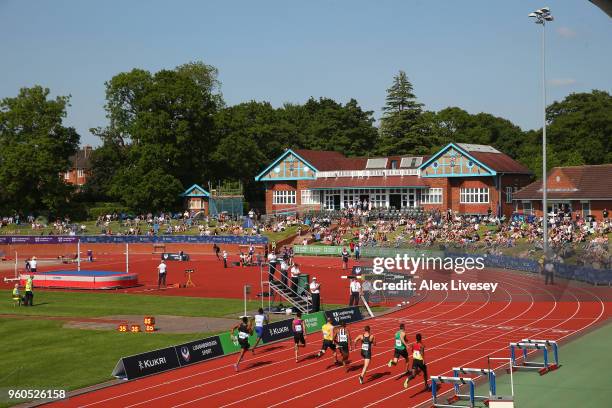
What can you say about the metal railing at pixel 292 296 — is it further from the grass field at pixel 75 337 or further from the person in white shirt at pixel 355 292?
the grass field at pixel 75 337

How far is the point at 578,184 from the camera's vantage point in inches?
2510

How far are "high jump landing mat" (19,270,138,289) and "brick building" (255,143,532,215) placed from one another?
112 feet

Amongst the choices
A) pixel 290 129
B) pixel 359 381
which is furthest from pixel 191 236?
pixel 359 381

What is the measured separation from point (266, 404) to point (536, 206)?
5198 cm

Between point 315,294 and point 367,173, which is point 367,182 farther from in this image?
point 315,294

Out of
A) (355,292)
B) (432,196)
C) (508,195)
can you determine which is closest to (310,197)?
(432,196)

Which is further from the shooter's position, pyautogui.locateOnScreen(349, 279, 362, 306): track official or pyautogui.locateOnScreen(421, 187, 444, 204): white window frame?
pyautogui.locateOnScreen(421, 187, 444, 204): white window frame

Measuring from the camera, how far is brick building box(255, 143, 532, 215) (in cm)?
7188

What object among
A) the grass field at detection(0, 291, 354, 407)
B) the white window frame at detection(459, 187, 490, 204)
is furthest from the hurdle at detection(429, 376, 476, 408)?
the white window frame at detection(459, 187, 490, 204)

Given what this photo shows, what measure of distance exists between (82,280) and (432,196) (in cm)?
3792

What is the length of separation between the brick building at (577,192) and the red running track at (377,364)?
24.6m

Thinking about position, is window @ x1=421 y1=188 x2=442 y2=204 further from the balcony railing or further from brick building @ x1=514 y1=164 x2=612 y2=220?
brick building @ x1=514 y1=164 x2=612 y2=220

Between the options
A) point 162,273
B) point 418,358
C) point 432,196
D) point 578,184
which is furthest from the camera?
point 432,196

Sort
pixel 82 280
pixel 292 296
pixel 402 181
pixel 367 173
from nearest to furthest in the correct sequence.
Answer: pixel 292 296 < pixel 82 280 < pixel 402 181 < pixel 367 173
